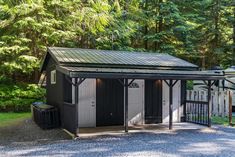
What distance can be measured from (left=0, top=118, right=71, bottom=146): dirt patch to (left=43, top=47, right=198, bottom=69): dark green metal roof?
2650 millimetres

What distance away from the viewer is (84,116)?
447 inches

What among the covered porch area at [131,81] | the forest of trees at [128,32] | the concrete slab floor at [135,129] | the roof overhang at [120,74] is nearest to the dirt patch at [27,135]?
the covered porch area at [131,81]

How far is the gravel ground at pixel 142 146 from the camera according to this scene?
744 centimetres

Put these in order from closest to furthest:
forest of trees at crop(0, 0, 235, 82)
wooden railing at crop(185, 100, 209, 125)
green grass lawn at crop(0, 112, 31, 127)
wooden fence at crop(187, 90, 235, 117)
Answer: wooden railing at crop(185, 100, 209, 125)
green grass lawn at crop(0, 112, 31, 127)
wooden fence at crop(187, 90, 235, 117)
forest of trees at crop(0, 0, 235, 82)

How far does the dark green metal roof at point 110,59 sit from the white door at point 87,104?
83 centimetres

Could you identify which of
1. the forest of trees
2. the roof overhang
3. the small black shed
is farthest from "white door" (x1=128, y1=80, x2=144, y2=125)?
the forest of trees

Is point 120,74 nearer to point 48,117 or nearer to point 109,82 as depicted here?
point 109,82

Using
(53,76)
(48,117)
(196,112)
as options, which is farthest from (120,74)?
(196,112)

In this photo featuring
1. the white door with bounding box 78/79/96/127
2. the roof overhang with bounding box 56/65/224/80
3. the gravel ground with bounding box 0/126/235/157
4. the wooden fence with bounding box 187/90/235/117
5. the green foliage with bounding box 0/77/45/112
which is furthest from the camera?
the green foliage with bounding box 0/77/45/112

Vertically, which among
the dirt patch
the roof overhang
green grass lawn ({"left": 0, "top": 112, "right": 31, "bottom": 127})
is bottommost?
green grass lawn ({"left": 0, "top": 112, "right": 31, "bottom": 127})

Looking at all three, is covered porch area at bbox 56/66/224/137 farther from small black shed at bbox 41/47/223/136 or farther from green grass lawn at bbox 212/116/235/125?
green grass lawn at bbox 212/116/235/125

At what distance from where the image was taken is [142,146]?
8266 mm

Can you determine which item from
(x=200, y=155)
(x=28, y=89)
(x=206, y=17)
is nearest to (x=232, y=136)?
(x=200, y=155)

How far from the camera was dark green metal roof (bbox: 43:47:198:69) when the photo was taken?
37.5 ft
